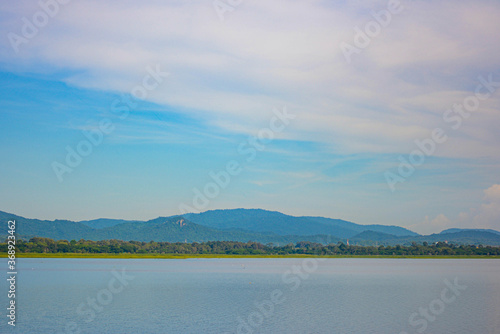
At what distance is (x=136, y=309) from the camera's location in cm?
4619

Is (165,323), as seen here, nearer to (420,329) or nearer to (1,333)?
(1,333)

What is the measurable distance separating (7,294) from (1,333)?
2447 cm

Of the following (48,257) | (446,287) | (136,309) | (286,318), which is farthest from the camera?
(48,257)

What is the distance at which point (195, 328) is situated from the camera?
36.5 metres

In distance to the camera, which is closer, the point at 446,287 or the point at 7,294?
the point at 7,294

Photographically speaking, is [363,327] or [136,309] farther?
[136,309]

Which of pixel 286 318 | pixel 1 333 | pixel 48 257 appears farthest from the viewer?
pixel 48 257

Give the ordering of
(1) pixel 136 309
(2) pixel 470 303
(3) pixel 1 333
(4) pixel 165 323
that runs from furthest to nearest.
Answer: (2) pixel 470 303 → (1) pixel 136 309 → (4) pixel 165 323 → (3) pixel 1 333

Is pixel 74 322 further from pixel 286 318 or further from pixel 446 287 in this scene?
pixel 446 287

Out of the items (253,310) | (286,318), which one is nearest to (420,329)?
(286,318)

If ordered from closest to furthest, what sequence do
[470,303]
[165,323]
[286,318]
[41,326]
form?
[41,326] < [165,323] < [286,318] < [470,303]

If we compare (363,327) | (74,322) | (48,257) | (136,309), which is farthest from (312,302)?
(48,257)

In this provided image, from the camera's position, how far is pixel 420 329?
37438 millimetres

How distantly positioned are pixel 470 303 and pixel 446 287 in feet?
64.9
